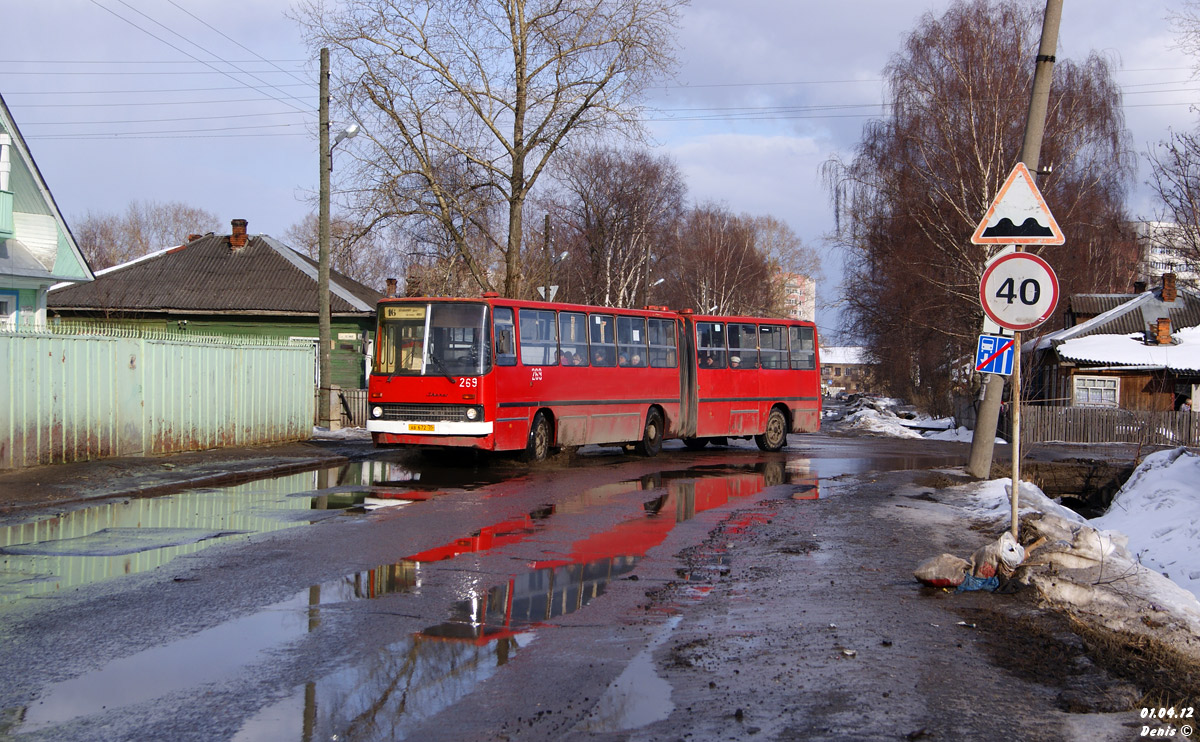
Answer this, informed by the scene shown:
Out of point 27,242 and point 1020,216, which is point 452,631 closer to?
point 1020,216

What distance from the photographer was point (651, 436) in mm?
21078

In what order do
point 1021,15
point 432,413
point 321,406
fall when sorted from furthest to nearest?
point 1021,15 < point 321,406 < point 432,413

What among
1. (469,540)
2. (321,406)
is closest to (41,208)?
(321,406)

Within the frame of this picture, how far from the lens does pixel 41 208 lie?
2367 centimetres

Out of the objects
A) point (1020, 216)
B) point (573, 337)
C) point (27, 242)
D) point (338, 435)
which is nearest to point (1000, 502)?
point (1020, 216)

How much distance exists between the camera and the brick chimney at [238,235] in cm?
3962

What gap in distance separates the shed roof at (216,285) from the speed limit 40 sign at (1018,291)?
28900 mm

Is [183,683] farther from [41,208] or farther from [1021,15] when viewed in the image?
[1021,15]

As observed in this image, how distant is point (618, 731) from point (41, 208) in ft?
77.4

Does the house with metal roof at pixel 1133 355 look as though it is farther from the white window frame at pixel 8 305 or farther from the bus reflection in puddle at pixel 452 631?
the white window frame at pixel 8 305

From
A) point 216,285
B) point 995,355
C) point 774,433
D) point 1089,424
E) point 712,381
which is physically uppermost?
point 216,285

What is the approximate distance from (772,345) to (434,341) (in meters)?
9.50

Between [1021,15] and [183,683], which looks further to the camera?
[1021,15]

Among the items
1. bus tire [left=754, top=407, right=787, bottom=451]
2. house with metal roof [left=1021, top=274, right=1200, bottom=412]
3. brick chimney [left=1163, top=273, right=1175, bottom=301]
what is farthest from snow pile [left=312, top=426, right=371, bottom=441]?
brick chimney [left=1163, top=273, right=1175, bottom=301]
